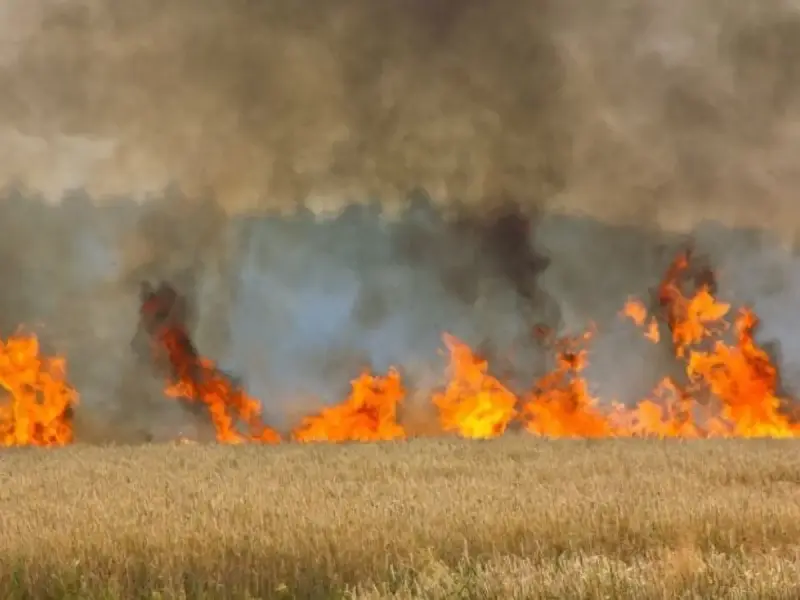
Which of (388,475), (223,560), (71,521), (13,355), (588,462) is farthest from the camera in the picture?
(13,355)

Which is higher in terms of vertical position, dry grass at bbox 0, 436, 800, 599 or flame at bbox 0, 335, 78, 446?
flame at bbox 0, 335, 78, 446

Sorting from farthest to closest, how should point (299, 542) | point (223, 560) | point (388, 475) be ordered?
point (388, 475)
point (299, 542)
point (223, 560)

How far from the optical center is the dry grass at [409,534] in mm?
7609

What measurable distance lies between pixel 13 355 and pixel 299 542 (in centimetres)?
2441

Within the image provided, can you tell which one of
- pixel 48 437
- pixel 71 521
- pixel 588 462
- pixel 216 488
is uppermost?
pixel 48 437

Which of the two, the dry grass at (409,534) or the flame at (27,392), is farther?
the flame at (27,392)

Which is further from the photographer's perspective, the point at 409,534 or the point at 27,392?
the point at 27,392

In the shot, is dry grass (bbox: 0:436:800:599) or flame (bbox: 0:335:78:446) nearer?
dry grass (bbox: 0:436:800:599)

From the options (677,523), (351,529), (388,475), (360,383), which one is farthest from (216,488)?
(360,383)

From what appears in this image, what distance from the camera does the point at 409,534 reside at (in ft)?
31.9

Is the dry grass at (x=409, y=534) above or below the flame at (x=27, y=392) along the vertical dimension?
below

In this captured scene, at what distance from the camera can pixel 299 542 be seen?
31.0ft

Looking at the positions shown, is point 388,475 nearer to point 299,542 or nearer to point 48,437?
point 299,542

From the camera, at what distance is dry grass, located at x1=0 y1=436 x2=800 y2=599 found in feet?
25.0
